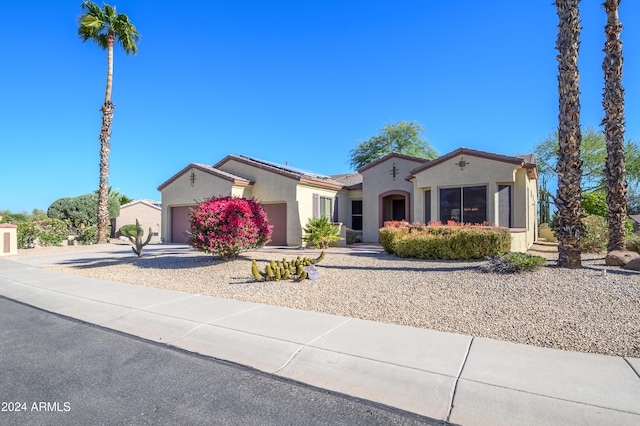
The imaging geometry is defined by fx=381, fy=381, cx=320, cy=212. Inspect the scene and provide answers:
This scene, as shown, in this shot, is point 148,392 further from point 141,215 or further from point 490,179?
point 141,215

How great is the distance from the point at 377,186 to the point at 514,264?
12.2 meters

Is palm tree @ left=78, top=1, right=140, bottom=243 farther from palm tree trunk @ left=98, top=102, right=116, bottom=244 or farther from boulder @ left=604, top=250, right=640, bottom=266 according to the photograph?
boulder @ left=604, top=250, right=640, bottom=266

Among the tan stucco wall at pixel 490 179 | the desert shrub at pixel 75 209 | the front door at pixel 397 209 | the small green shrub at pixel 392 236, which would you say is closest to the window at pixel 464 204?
the tan stucco wall at pixel 490 179

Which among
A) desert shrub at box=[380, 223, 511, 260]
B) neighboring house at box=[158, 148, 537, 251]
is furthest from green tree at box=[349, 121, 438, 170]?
desert shrub at box=[380, 223, 511, 260]

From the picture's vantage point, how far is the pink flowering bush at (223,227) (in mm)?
11656

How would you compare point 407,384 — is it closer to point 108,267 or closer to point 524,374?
point 524,374

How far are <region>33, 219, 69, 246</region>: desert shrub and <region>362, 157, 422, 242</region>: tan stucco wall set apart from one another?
17.4 m

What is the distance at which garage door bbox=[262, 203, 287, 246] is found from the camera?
64.5 feet

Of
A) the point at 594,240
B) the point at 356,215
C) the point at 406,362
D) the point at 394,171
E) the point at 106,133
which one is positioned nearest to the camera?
the point at 406,362

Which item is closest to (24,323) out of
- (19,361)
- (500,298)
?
(19,361)

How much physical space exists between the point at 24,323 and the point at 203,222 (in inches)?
220

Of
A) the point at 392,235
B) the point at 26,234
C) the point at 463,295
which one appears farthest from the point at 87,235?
the point at 463,295

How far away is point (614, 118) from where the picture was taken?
1130 cm

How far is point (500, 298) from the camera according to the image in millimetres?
7016
